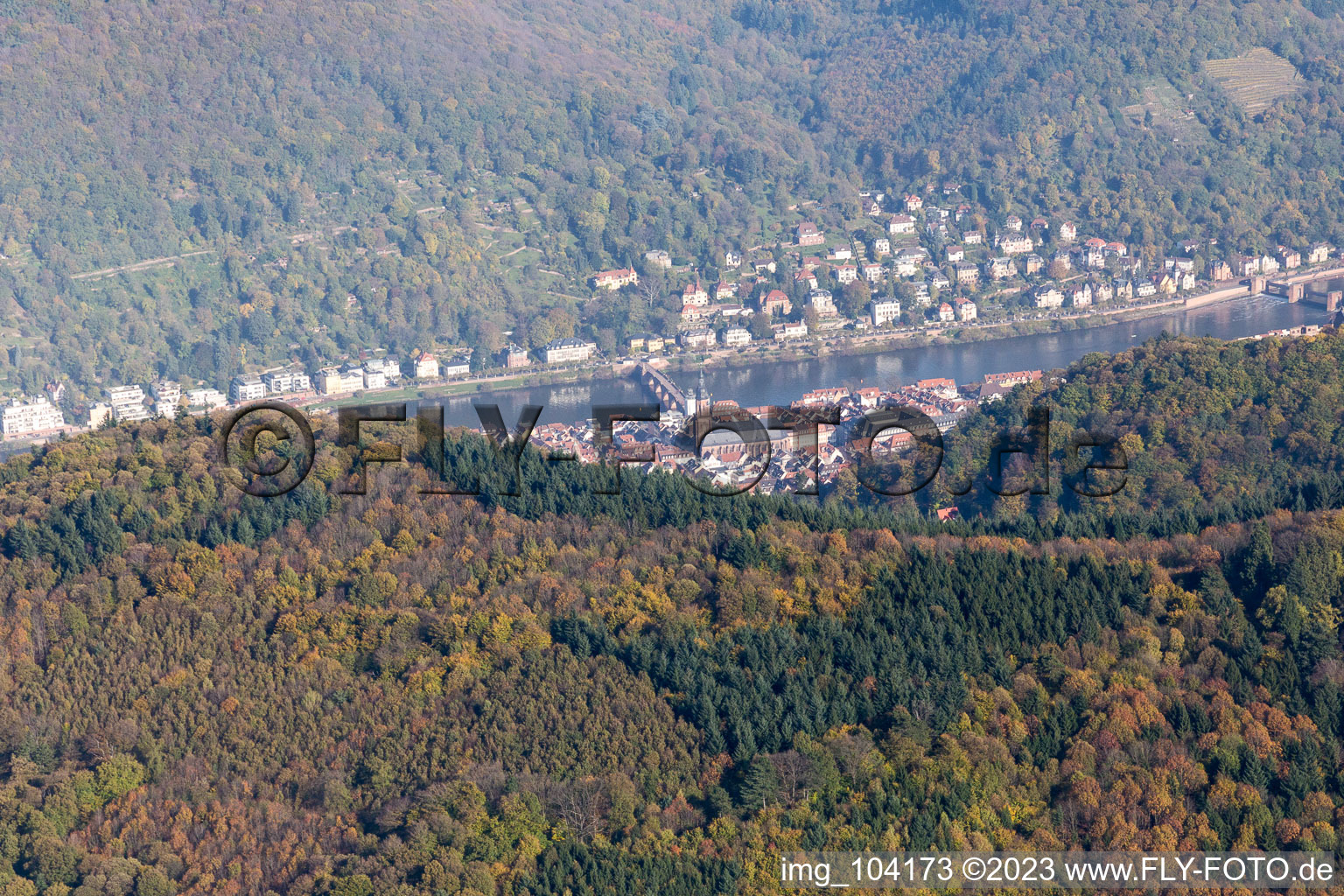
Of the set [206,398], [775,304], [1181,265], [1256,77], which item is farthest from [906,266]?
[206,398]

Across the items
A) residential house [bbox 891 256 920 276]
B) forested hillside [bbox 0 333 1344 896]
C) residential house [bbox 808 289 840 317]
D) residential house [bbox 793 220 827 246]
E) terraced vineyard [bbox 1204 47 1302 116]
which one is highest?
terraced vineyard [bbox 1204 47 1302 116]

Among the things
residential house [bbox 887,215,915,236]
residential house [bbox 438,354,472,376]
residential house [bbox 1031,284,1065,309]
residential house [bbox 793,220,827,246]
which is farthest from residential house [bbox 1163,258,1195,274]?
residential house [bbox 438,354,472,376]

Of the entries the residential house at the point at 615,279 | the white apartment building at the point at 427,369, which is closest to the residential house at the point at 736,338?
the residential house at the point at 615,279

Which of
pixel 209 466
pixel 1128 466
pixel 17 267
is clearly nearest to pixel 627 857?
pixel 209 466

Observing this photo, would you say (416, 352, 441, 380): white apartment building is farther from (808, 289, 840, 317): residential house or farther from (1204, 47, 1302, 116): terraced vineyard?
(1204, 47, 1302, 116): terraced vineyard

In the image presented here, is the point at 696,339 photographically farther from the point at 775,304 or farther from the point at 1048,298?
the point at 1048,298

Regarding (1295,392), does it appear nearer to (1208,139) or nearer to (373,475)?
A: (373,475)
